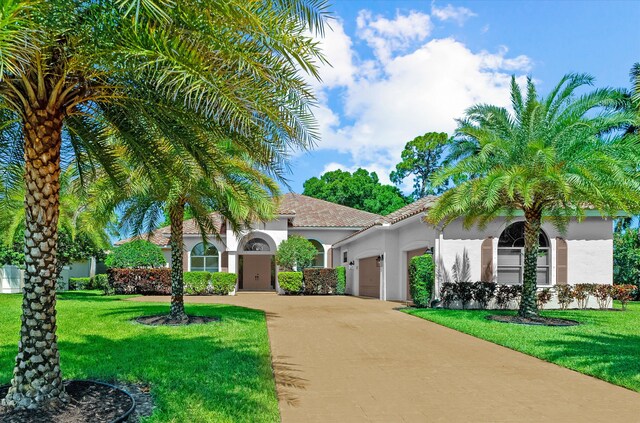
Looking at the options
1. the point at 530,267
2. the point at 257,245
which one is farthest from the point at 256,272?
the point at 530,267

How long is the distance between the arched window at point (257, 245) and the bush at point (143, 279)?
6967mm

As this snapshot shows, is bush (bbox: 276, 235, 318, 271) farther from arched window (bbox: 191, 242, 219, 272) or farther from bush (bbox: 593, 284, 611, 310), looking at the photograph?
bush (bbox: 593, 284, 611, 310)

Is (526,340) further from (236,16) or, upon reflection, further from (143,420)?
(236,16)

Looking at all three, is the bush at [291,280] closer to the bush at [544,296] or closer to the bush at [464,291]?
the bush at [464,291]

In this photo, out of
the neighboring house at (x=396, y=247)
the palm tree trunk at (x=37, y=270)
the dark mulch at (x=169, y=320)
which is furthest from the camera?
the neighboring house at (x=396, y=247)

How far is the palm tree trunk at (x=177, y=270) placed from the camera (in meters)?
14.0

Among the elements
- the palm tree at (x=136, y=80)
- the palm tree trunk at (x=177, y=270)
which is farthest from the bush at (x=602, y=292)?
the palm tree at (x=136, y=80)

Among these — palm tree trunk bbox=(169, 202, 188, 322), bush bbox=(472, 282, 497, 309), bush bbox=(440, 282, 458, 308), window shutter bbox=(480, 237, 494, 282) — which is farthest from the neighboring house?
palm tree trunk bbox=(169, 202, 188, 322)

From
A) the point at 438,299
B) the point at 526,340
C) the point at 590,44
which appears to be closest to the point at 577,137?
the point at 590,44

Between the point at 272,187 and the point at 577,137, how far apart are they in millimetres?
8783

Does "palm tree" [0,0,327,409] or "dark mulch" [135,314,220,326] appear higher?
"palm tree" [0,0,327,409]

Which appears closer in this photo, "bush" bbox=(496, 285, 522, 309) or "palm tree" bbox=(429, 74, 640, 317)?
"palm tree" bbox=(429, 74, 640, 317)

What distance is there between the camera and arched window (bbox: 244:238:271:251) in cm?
3338

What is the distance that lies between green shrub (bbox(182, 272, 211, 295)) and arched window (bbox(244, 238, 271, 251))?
244 inches
